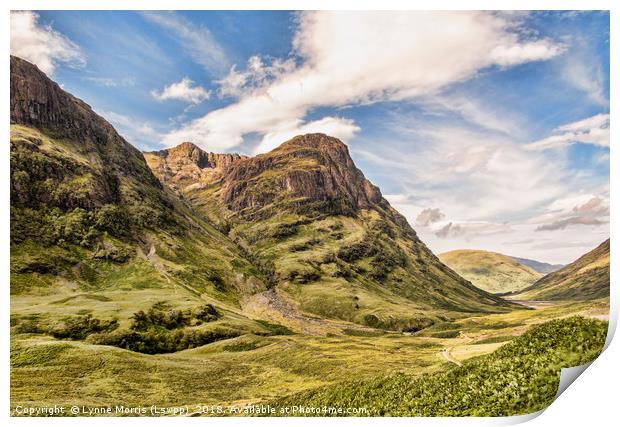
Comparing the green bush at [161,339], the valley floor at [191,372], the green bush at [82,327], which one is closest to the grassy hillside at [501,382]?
the valley floor at [191,372]

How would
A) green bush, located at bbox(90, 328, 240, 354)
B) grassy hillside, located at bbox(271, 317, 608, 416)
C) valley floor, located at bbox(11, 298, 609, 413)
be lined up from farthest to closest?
1. green bush, located at bbox(90, 328, 240, 354)
2. valley floor, located at bbox(11, 298, 609, 413)
3. grassy hillside, located at bbox(271, 317, 608, 416)

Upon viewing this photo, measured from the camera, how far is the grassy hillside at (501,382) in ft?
129

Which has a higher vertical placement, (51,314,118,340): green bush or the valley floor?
(51,314,118,340): green bush

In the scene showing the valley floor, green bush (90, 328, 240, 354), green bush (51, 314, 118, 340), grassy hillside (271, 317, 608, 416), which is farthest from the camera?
green bush (90, 328, 240, 354)

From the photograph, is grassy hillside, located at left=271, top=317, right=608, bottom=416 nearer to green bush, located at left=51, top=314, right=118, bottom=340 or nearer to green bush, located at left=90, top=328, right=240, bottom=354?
green bush, located at left=90, top=328, right=240, bottom=354

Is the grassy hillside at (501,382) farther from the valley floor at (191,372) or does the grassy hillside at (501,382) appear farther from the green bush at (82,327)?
the green bush at (82,327)

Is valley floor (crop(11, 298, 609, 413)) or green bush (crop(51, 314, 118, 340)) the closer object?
valley floor (crop(11, 298, 609, 413))

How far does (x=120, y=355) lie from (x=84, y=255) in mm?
126942

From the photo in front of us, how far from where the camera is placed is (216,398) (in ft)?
195

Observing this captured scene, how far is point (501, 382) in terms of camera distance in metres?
39.4

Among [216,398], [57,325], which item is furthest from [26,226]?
[216,398]

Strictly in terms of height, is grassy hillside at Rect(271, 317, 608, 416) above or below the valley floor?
above

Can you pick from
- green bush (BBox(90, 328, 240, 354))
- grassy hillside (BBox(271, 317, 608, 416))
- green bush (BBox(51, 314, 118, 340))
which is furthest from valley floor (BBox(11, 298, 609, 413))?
green bush (BBox(90, 328, 240, 354))

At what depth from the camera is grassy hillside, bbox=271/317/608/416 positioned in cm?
3938
